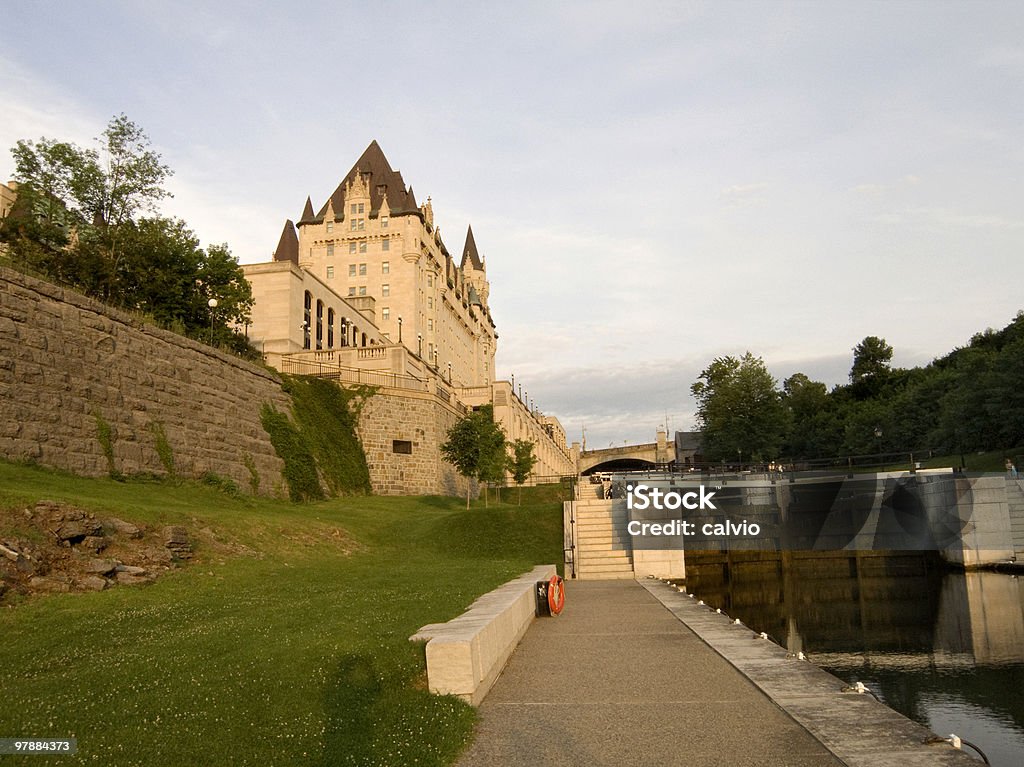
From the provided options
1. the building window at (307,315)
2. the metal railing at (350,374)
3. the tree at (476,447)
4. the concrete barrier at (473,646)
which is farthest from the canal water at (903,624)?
the building window at (307,315)

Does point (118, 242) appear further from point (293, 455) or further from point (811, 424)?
point (811, 424)

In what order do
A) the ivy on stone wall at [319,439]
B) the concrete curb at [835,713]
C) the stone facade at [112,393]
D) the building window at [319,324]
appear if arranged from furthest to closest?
the building window at [319,324] < the ivy on stone wall at [319,439] < the stone facade at [112,393] < the concrete curb at [835,713]

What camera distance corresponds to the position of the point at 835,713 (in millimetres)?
8250

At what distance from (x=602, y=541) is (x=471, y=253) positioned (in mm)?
108890

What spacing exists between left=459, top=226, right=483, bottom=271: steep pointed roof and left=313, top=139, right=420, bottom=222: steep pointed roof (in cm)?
3358

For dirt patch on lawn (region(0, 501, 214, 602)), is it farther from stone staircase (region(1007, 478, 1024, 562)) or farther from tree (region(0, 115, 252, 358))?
stone staircase (region(1007, 478, 1024, 562))

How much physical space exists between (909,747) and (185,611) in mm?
11077

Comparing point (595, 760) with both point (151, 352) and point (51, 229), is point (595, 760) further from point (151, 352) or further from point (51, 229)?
point (51, 229)

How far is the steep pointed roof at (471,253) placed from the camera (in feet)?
A: 436

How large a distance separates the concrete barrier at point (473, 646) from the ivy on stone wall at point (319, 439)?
23.7m

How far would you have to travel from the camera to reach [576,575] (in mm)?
28594

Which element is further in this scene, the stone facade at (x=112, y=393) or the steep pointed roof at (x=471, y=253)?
the steep pointed roof at (x=471, y=253)

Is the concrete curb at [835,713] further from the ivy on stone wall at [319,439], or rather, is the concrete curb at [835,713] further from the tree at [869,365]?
the tree at [869,365]

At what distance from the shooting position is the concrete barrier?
28.6 feet
